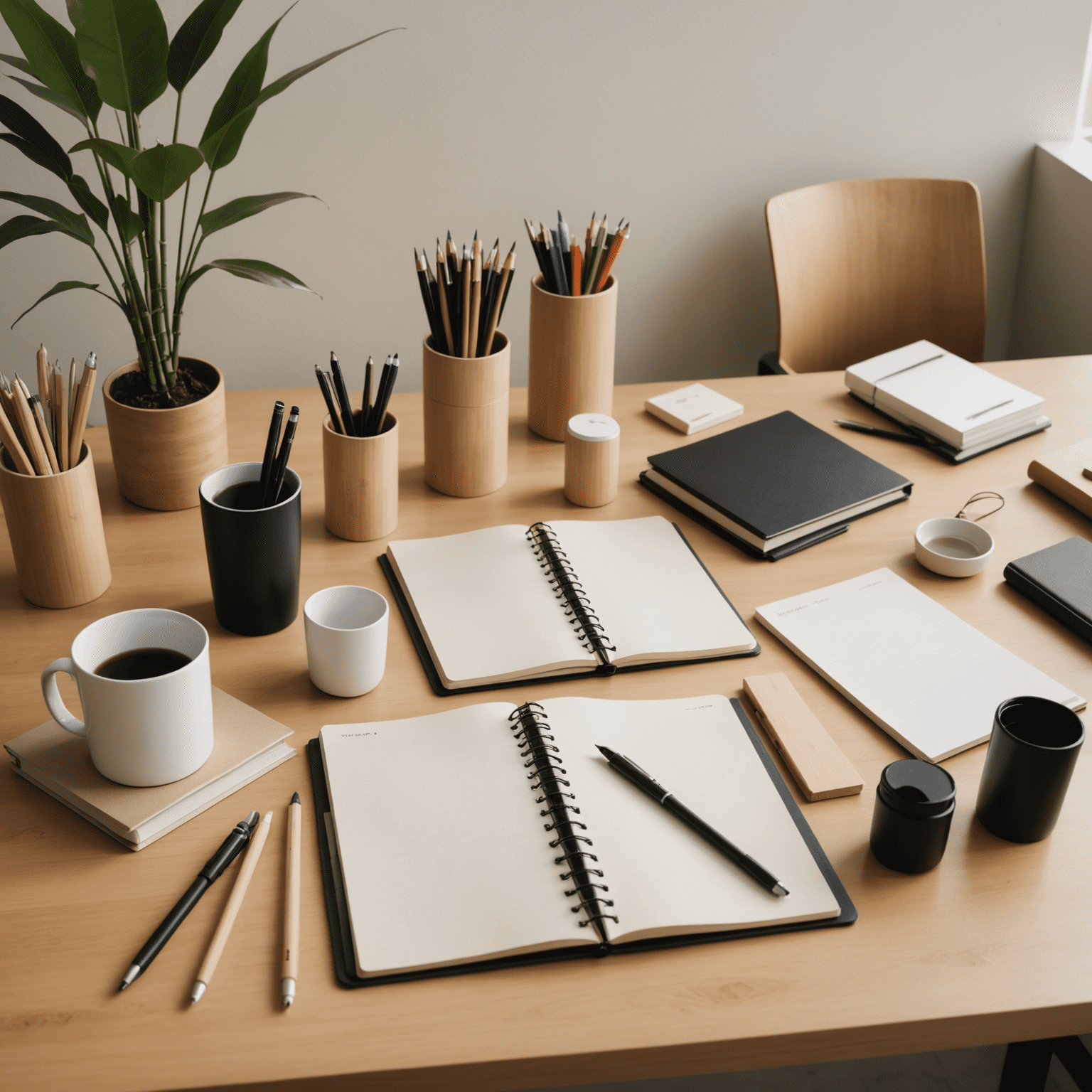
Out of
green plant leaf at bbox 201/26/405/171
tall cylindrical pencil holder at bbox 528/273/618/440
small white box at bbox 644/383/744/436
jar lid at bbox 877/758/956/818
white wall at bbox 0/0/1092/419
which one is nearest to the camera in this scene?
jar lid at bbox 877/758/956/818

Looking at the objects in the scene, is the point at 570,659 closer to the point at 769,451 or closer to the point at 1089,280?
the point at 769,451

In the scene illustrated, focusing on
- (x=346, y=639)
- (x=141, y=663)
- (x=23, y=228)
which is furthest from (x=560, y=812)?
(x=23, y=228)

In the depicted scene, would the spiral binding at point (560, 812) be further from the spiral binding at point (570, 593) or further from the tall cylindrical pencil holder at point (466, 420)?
the tall cylindrical pencil holder at point (466, 420)

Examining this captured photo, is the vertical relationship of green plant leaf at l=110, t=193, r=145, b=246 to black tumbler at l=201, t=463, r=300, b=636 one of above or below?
above

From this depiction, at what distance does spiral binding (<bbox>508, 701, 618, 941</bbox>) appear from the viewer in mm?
795

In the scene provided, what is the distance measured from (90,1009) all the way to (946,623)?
862 mm

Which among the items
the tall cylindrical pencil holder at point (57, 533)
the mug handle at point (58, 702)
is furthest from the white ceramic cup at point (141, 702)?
the tall cylindrical pencil holder at point (57, 533)

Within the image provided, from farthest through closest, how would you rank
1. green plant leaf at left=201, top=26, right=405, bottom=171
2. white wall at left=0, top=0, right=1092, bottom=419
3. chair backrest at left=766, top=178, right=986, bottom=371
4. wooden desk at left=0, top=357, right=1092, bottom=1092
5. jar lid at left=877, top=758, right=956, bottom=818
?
chair backrest at left=766, top=178, right=986, bottom=371
white wall at left=0, top=0, right=1092, bottom=419
green plant leaf at left=201, top=26, right=405, bottom=171
jar lid at left=877, top=758, right=956, bottom=818
wooden desk at left=0, top=357, right=1092, bottom=1092

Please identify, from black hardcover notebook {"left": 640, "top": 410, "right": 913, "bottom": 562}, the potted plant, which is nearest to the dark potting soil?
the potted plant

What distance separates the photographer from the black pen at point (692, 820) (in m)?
0.82

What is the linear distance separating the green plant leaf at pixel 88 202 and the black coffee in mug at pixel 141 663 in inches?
21.2

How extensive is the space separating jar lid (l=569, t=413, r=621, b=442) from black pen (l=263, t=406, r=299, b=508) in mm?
363

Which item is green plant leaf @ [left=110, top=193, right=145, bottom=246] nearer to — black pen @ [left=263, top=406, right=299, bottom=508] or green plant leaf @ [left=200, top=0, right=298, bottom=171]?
green plant leaf @ [left=200, top=0, right=298, bottom=171]

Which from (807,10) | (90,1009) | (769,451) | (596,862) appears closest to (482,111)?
(807,10)
